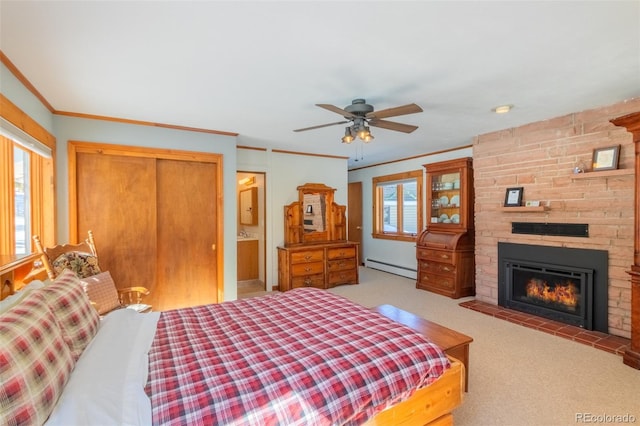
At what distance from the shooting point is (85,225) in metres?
3.32

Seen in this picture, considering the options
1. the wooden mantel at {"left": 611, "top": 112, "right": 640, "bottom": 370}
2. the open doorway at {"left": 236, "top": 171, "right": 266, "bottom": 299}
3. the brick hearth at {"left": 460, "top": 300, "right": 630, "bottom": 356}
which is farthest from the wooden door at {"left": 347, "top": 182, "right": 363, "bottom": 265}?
the wooden mantel at {"left": 611, "top": 112, "right": 640, "bottom": 370}

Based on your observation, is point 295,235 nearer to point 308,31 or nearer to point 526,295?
point 526,295

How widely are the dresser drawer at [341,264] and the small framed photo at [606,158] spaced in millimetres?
3495

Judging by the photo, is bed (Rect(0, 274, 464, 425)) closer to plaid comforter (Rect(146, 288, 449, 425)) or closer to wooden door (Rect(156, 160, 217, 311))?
plaid comforter (Rect(146, 288, 449, 425))

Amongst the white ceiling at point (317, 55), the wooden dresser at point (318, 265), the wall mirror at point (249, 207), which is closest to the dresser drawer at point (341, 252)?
the wooden dresser at point (318, 265)

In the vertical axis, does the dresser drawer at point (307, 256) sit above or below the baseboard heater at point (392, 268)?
above

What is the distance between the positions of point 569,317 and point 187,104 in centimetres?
471

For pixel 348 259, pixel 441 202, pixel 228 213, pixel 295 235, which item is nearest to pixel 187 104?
pixel 228 213

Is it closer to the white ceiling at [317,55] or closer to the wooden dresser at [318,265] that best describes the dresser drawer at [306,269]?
the wooden dresser at [318,265]

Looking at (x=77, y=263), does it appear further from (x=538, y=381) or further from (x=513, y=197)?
(x=513, y=197)

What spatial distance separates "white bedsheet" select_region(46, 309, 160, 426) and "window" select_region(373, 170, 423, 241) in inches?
202

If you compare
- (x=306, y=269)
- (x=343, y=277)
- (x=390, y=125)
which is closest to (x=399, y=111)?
(x=390, y=125)

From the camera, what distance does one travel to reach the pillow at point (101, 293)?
8.18ft

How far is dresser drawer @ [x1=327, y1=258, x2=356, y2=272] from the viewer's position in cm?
523
